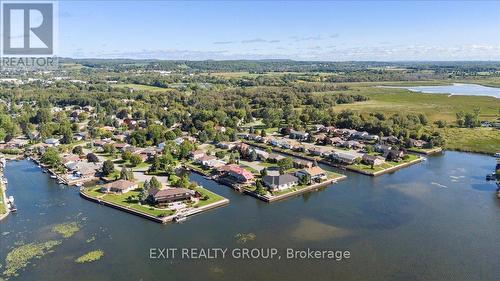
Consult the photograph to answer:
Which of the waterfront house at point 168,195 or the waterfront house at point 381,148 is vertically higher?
the waterfront house at point 381,148

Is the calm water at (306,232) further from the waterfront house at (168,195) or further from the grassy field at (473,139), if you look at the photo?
the grassy field at (473,139)

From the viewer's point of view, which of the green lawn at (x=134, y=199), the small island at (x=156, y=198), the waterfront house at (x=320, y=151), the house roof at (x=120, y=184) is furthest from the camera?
the waterfront house at (x=320, y=151)

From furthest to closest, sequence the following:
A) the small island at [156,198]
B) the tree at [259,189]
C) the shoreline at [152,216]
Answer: the tree at [259,189] → the small island at [156,198] → the shoreline at [152,216]

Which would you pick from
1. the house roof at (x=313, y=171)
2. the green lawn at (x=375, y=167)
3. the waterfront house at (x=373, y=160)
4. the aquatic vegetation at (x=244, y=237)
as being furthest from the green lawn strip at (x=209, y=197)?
the waterfront house at (x=373, y=160)

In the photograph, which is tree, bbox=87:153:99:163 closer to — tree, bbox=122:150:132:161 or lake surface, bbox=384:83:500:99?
tree, bbox=122:150:132:161

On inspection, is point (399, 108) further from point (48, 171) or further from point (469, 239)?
point (48, 171)

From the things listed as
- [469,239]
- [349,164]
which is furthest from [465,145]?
[469,239]
